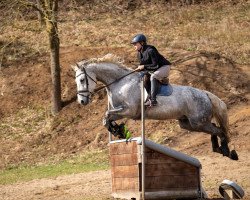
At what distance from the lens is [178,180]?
15266 millimetres

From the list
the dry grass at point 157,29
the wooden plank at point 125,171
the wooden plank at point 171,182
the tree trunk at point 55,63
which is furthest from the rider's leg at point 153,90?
the dry grass at point 157,29

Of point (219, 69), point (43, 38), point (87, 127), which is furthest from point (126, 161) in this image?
point (43, 38)

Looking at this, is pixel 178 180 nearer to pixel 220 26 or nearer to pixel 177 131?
pixel 177 131

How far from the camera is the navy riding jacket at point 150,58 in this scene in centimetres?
1620

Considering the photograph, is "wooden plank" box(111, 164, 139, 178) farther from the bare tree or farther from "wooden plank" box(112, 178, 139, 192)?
the bare tree

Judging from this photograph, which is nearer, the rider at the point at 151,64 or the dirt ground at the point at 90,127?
the rider at the point at 151,64

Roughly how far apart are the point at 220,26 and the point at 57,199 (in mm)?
21087

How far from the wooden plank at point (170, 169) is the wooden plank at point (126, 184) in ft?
1.16

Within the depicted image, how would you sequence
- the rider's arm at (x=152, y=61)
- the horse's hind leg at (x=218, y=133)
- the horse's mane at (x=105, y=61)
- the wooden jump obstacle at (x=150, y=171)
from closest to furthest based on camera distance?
the wooden jump obstacle at (x=150, y=171), the rider's arm at (x=152, y=61), the horse's mane at (x=105, y=61), the horse's hind leg at (x=218, y=133)

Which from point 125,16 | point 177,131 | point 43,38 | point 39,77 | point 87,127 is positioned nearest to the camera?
point 177,131

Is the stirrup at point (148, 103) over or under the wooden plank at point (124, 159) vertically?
over

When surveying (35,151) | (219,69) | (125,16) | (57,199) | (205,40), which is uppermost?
(125,16)

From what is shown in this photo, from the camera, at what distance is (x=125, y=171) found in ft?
49.8

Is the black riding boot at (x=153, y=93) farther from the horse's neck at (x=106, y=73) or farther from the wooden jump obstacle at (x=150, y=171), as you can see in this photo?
the horse's neck at (x=106, y=73)
